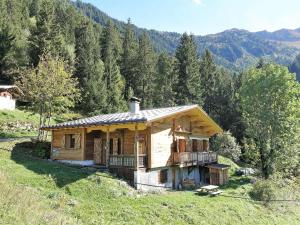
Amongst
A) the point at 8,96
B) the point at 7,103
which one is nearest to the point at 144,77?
the point at 8,96

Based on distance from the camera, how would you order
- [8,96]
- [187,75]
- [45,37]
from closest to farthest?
[8,96] → [45,37] → [187,75]

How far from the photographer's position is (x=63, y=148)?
3100 cm

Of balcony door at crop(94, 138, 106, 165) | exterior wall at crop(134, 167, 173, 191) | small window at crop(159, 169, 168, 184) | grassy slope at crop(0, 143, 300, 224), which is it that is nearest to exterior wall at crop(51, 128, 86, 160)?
balcony door at crop(94, 138, 106, 165)

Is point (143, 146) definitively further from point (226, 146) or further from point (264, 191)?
point (226, 146)

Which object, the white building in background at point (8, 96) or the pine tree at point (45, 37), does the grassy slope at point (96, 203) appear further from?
the pine tree at point (45, 37)

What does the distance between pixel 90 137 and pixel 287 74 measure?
2298cm

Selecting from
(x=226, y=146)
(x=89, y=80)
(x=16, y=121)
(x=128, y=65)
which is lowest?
(x=226, y=146)

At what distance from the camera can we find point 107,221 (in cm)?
1827

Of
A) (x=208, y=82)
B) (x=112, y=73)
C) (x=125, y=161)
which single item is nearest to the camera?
(x=125, y=161)

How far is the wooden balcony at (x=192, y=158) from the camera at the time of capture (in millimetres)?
29938

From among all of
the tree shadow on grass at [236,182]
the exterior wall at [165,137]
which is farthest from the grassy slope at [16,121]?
the tree shadow on grass at [236,182]

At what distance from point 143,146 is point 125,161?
6.98 feet

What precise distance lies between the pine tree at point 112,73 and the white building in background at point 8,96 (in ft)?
46.7

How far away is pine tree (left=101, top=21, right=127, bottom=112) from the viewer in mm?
63438
